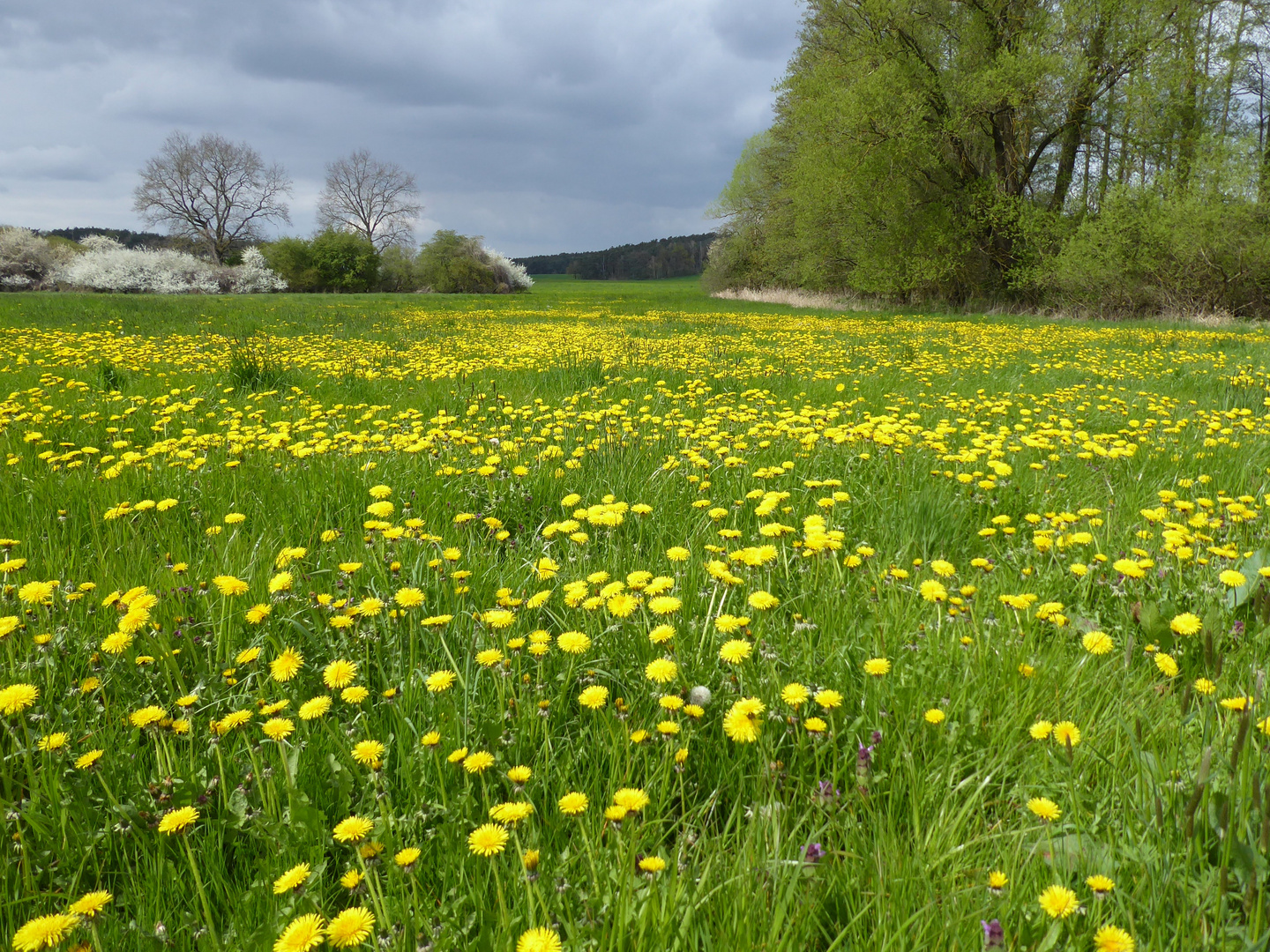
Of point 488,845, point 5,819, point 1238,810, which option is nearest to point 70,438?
point 5,819

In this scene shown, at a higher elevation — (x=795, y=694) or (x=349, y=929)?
(x=795, y=694)

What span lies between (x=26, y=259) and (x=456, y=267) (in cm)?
3323

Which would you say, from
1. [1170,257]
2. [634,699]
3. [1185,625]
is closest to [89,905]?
[634,699]

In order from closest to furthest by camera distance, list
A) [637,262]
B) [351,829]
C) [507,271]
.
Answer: [351,829] < [507,271] < [637,262]

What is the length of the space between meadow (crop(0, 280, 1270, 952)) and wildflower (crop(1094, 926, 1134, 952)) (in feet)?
0.06

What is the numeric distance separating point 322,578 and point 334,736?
3.67 ft

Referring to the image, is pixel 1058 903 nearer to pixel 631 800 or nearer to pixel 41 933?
pixel 631 800

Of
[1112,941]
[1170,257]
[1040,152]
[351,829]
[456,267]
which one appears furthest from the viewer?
[456,267]

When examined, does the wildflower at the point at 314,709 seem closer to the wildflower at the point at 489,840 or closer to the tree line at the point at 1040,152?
the wildflower at the point at 489,840

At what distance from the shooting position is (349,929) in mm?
1015

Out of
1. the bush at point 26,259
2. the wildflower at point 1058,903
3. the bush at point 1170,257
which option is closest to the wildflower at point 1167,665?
the wildflower at point 1058,903

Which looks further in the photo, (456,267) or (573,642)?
(456,267)

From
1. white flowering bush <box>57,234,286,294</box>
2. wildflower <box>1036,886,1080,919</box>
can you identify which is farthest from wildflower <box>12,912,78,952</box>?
white flowering bush <box>57,234,286,294</box>

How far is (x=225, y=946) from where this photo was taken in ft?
3.60
